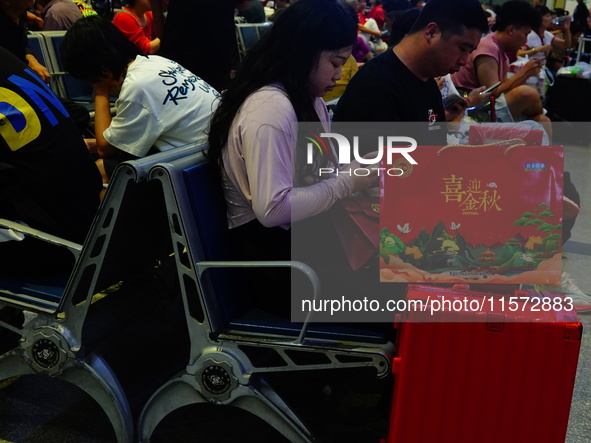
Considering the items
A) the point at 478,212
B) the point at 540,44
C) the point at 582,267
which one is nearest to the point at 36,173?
the point at 478,212

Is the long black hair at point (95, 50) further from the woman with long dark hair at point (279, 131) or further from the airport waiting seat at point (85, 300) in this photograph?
the woman with long dark hair at point (279, 131)

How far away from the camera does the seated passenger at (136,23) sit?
503cm

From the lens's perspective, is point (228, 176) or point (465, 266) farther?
point (228, 176)

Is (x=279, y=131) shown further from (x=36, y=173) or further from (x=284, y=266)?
(x=36, y=173)

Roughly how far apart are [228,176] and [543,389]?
111 centimetres

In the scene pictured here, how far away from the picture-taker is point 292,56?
2137 millimetres

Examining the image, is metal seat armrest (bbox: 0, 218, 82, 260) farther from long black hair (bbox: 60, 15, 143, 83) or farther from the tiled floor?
the tiled floor

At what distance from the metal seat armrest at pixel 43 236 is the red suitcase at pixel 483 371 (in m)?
1.02

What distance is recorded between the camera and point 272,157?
2020 mm

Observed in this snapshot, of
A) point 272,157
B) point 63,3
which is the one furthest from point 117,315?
point 63,3

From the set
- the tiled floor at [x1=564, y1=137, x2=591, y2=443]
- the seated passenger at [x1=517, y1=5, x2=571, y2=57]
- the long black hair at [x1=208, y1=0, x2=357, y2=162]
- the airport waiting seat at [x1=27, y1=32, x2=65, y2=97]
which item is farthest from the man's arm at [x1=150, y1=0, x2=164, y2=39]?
the seated passenger at [x1=517, y1=5, x2=571, y2=57]

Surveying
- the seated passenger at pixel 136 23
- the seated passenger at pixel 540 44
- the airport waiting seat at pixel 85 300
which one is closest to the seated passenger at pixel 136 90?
the airport waiting seat at pixel 85 300

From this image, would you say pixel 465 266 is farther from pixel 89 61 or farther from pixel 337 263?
pixel 89 61

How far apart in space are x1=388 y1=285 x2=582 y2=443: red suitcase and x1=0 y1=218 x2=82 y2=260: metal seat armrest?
1018mm
